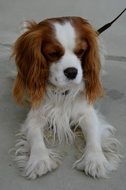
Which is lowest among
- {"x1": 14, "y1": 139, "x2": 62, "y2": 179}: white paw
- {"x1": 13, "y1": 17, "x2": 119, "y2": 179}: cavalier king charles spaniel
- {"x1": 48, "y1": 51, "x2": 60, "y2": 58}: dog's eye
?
{"x1": 14, "y1": 139, "x2": 62, "y2": 179}: white paw

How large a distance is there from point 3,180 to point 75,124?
0.65 m

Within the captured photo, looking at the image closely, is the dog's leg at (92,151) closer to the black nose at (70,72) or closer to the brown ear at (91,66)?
the brown ear at (91,66)

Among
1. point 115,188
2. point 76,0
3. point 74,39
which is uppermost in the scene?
point 74,39

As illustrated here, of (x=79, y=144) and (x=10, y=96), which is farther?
(x=10, y=96)

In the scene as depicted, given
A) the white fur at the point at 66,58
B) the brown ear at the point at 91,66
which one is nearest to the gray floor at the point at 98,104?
the brown ear at the point at 91,66

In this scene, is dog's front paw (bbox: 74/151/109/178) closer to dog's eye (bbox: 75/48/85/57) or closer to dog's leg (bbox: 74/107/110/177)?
dog's leg (bbox: 74/107/110/177)

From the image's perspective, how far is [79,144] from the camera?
10.3 feet

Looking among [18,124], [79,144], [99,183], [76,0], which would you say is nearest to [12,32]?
[76,0]

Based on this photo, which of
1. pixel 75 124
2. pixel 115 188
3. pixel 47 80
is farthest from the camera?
pixel 75 124

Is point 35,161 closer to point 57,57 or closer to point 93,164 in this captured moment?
point 93,164

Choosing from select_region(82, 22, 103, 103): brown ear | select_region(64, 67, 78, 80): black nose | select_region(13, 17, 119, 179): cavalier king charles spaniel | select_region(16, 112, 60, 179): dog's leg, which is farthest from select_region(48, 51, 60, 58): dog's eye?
select_region(16, 112, 60, 179): dog's leg

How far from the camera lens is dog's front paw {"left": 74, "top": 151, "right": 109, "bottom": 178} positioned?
2.83m

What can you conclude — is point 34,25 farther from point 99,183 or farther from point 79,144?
point 99,183

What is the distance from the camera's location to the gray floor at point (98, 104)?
110 inches
